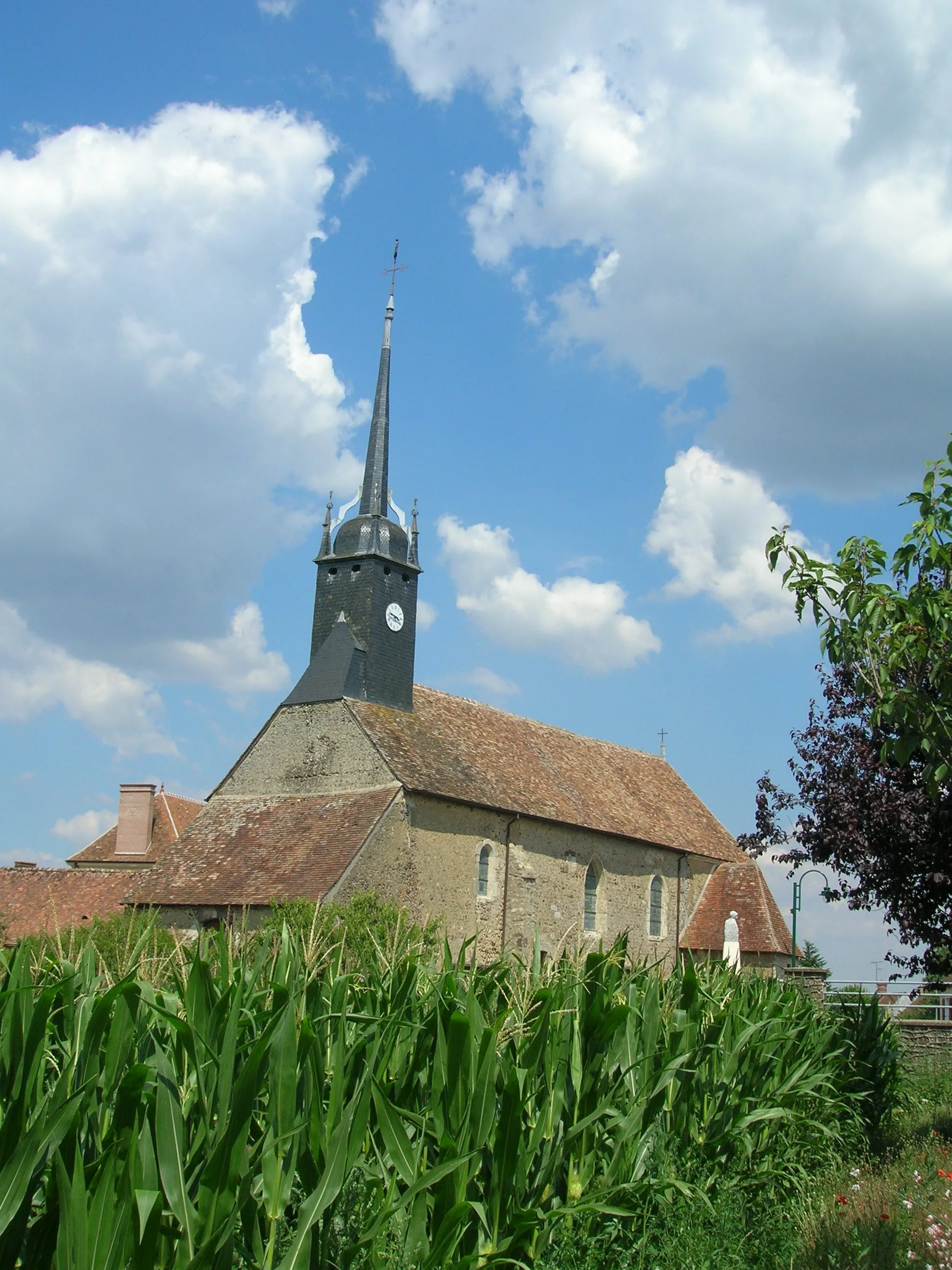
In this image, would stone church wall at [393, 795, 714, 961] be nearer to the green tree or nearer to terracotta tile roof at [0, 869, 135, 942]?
terracotta tile roof at [0, 869, 135, 942]

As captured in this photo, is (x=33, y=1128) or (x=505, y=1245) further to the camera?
(x=505, y=1245)

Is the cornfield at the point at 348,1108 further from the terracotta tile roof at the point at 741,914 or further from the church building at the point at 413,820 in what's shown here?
the terracotta tile roof at the point at 741,914

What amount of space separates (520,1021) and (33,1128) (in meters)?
3.10

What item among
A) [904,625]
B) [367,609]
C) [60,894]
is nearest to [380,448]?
[367,609]

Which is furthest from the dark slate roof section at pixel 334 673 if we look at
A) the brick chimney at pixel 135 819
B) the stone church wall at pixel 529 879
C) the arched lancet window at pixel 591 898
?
the brick chimney at pixel 135 819

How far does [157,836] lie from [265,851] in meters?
18.3

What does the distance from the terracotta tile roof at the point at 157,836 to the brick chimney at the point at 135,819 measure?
0.24 m

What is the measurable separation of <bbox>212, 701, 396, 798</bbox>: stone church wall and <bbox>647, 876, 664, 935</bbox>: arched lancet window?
10069 mm

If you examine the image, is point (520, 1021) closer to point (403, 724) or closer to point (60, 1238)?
point (60, 1238)

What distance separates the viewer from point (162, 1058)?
4449 mm

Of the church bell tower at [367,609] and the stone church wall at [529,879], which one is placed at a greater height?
the church bell tower at [367,609]

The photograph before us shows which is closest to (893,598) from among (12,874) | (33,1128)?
(33,1128)


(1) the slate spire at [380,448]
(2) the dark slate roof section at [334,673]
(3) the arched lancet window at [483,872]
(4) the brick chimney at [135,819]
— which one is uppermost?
(1) the slate spire at [380,448]

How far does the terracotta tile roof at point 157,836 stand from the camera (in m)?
41.0
